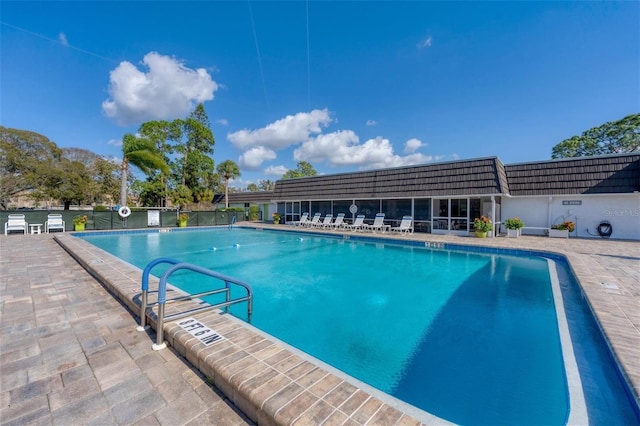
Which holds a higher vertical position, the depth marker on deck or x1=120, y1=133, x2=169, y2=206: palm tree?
x1=120, y1=133, x2=169, y2=206: palm tree

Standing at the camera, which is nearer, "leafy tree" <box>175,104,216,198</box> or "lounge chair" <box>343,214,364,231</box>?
"lounge chair" <box>343,214,364,231</box>

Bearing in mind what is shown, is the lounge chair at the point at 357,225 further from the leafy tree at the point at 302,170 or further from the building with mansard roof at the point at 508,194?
the leafy tree at the point at 302,170

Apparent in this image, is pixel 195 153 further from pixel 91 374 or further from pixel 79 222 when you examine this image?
pixel 91 374

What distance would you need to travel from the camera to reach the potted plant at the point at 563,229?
10566mm

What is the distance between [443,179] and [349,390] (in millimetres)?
12463

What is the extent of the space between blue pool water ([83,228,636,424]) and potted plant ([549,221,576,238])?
4803 mm

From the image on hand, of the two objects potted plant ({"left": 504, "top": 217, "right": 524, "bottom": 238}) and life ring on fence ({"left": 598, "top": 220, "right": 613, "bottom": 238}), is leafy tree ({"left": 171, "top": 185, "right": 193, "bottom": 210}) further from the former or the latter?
life ring on fence ({"left": 598, "top": 220, "right": 613, "bottom": 238})

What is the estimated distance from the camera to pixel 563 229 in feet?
34.9

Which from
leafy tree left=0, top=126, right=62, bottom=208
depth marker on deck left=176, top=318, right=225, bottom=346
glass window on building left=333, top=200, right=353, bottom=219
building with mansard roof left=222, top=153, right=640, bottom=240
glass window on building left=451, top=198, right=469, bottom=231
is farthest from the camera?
leafy tree left=0, top=126, right=62, bottom=208

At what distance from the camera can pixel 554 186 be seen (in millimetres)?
11125

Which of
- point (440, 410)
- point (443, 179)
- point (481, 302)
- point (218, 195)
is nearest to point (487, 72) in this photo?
point (443, 179)

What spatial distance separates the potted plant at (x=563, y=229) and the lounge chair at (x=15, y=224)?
78.1 feet

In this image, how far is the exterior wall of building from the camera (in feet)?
33.0

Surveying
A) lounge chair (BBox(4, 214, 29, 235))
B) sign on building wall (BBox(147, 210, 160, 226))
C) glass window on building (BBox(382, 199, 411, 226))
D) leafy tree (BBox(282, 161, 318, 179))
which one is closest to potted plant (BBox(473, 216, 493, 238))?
glass window on building (BBox(382, 199, 411, 226))
